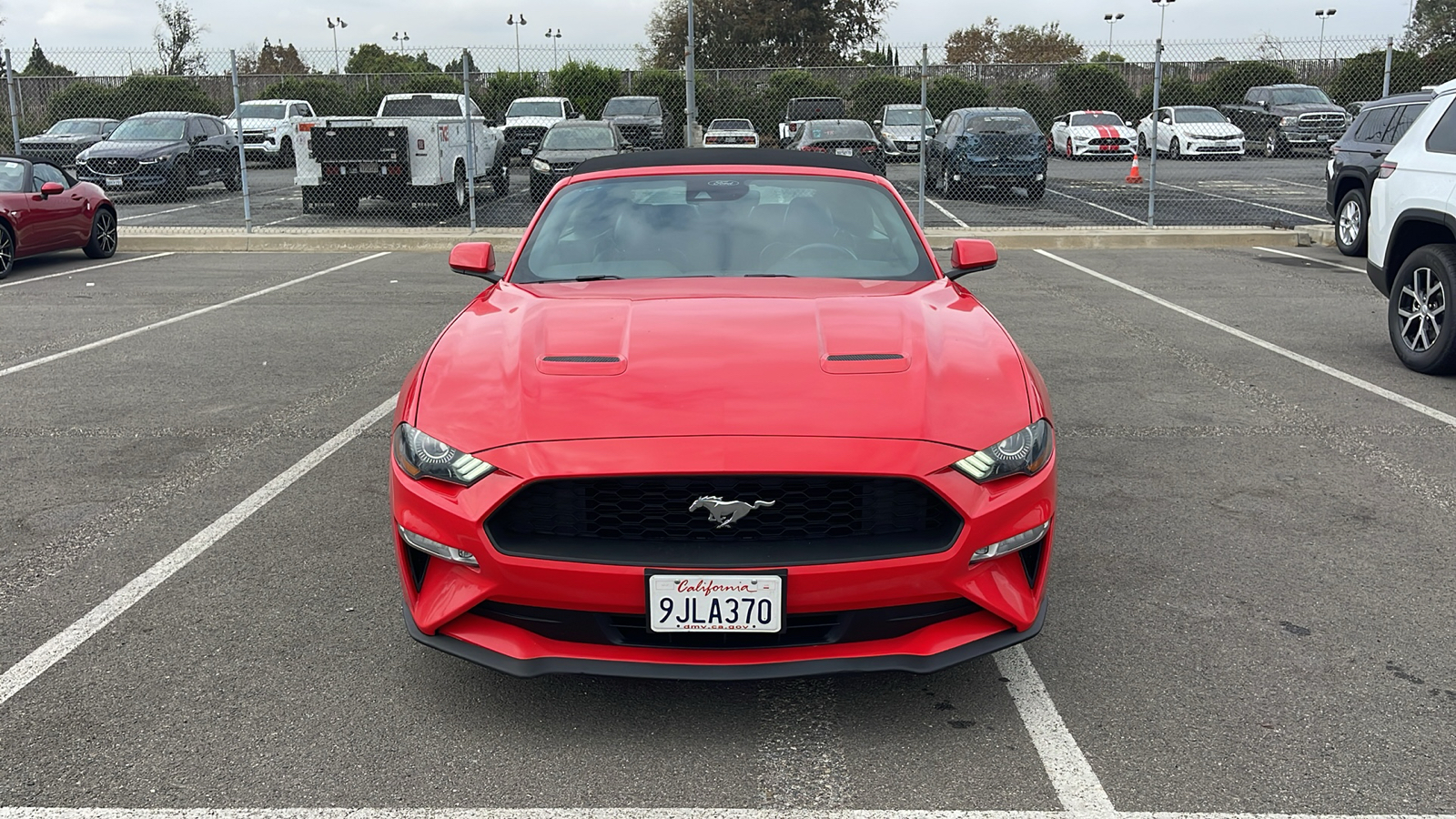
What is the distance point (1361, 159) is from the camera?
1308cm

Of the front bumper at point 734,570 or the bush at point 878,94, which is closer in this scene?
the front bumper at point 734,570

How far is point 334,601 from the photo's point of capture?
4043 mm

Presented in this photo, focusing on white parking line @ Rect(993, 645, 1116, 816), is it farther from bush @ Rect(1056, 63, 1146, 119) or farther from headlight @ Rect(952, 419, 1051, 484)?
bush @ Rect(1056, 63, 1146, 119)

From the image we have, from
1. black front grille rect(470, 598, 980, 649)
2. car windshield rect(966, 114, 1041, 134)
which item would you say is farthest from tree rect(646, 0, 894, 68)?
black front grille rect(470, 598, 980, 649)

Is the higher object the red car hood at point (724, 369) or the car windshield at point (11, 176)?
the car windshield at point (11, 176)

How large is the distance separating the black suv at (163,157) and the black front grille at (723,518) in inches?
791

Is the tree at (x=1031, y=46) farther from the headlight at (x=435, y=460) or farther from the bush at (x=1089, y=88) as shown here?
the headlight at (x=435, y=460)

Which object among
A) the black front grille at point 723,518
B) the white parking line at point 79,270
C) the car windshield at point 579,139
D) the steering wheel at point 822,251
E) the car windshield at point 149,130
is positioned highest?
the car windshield at point 149,130

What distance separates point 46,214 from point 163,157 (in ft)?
30.1

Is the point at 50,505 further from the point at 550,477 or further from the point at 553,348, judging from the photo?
the point at 550,477

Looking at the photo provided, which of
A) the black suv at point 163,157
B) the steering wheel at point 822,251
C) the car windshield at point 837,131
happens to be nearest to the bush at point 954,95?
the car windshield at point 837,131

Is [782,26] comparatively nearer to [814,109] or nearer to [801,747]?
[814,109]

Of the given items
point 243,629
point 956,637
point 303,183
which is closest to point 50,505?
point 243,629

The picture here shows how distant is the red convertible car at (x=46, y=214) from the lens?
12.7 m
